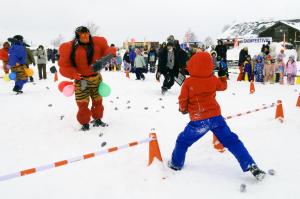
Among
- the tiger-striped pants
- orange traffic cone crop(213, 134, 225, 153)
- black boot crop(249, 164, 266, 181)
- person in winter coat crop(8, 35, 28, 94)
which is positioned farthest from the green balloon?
person in winter coat crop(8, 35, 28, 94)

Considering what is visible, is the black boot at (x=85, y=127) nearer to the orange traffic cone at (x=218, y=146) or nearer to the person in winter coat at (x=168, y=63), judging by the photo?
the orange traffic cone at (x=218, y=146)

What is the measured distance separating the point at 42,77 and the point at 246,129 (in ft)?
43.8

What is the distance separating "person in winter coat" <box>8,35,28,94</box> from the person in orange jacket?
5360mm

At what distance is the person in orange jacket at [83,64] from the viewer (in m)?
6.12

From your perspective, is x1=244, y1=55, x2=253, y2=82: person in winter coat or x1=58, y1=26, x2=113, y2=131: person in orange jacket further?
x1=244, y1=55, x2=253, y2=82: person in winter coat

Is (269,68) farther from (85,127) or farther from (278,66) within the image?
(85,127)

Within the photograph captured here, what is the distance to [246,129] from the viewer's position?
656 centimetres

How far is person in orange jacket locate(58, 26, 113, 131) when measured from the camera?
20.1 feet

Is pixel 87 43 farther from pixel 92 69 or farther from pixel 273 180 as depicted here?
pixel 273 180

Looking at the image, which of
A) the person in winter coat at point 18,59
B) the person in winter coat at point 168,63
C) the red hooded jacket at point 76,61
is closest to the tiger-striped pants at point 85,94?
the red hooded jacket at point 76,61

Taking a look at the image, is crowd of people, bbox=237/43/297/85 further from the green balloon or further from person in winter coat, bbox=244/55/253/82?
the green balloon

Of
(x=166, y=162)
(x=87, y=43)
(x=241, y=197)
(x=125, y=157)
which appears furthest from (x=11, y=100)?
(x=241, y=197)

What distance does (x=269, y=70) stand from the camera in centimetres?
1491

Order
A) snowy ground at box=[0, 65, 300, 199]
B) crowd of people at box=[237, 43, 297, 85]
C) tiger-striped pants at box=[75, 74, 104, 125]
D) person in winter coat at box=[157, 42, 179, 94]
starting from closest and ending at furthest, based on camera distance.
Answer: snowy ground at box=[0, 65, 300, 199] < tiger-striped pants at box=[75, 74, 104, 125] < person in winter coat at box=[157, 42, 179, 94] < crowd of people at box=[237, 43, 297, 85]
